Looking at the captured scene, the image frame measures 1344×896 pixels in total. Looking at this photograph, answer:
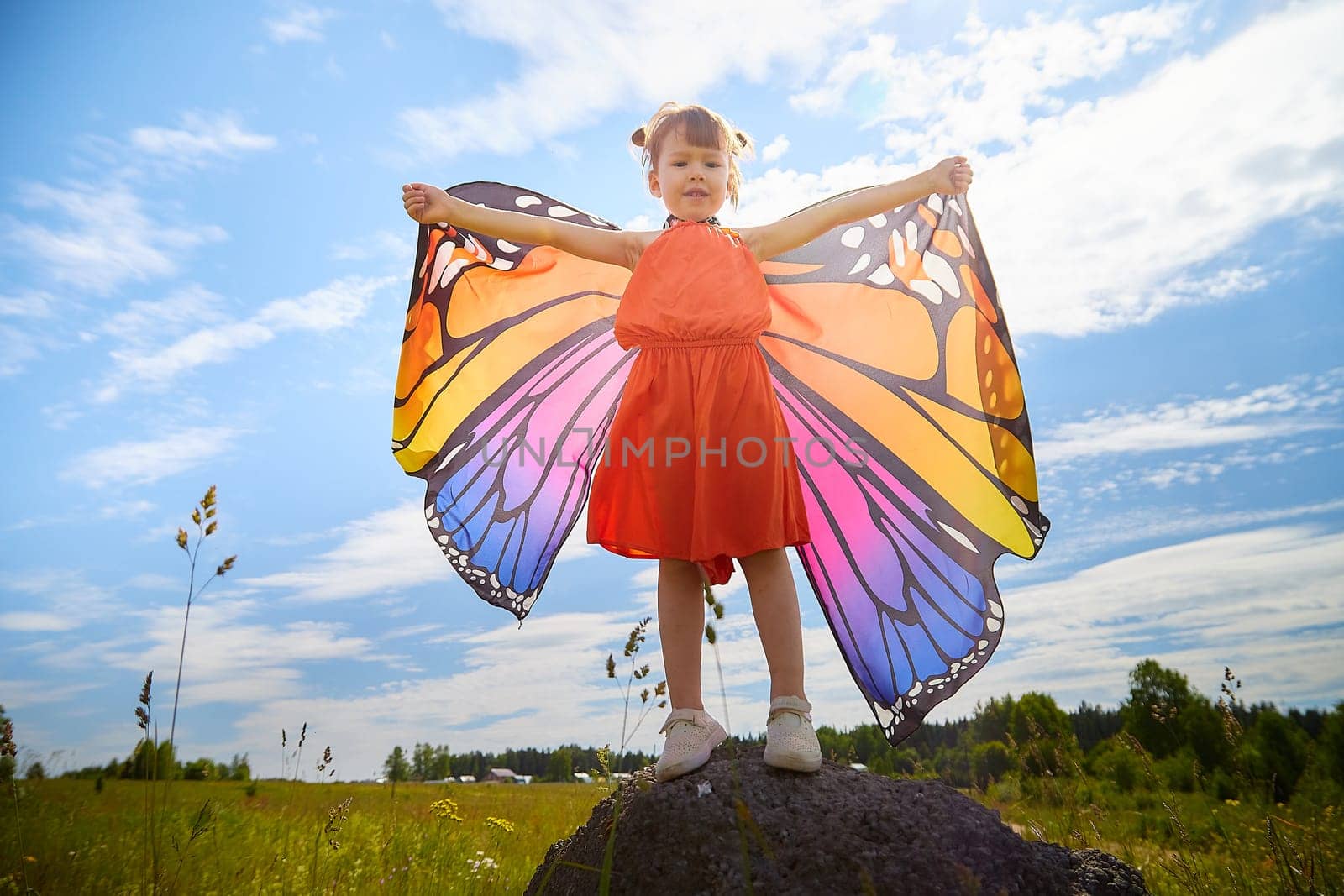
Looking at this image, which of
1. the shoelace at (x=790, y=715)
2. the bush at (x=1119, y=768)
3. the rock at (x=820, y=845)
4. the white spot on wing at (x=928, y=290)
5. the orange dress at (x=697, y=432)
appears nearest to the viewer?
the rock at (x=820, y=845)

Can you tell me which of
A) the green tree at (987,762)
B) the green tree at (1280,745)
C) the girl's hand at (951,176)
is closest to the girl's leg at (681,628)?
the girl's hand at (951,176)

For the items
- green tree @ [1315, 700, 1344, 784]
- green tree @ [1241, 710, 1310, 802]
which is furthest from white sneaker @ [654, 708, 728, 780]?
green tree @ [1241, 710, 1310, 802]

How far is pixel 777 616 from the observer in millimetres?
2902

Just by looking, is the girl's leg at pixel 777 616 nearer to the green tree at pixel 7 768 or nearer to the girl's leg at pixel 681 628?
the girl's leg at pixel 681 628

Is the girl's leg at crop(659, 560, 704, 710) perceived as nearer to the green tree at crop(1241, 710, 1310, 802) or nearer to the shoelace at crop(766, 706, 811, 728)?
the shoelace at crop(766, 706, 811, 728)

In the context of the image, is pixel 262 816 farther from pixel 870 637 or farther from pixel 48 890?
pixel 870 637

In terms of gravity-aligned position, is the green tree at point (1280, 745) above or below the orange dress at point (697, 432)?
below

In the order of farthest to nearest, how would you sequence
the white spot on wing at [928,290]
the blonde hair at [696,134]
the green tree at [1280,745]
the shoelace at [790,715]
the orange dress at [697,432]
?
the green tree at [1280,745]
the white spot on wing at [928,290]
the blonde hair at [696,134]
the orange dress at [697,432]
the shoelace at [790,715]

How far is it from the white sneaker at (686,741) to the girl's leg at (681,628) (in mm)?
49

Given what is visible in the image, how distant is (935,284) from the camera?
381 cm

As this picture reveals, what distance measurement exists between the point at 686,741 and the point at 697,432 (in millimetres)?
1072

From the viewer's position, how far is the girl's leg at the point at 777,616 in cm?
287

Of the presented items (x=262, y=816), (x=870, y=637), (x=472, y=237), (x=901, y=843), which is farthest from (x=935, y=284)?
(x=262, y=816)

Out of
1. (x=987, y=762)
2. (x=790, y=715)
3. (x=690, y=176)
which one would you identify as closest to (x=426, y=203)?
(x=690, y=176)
